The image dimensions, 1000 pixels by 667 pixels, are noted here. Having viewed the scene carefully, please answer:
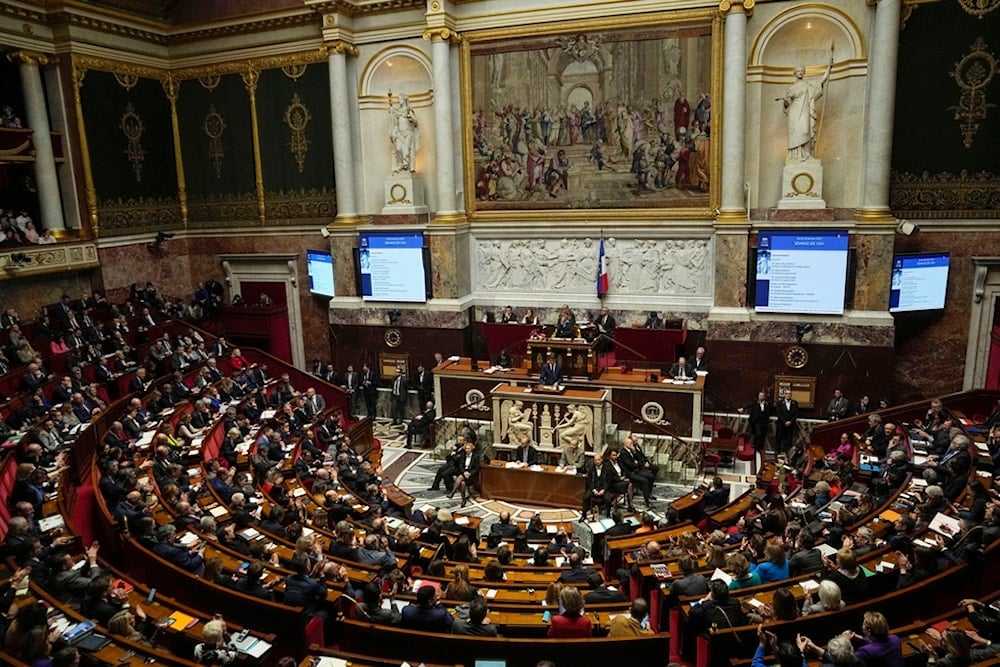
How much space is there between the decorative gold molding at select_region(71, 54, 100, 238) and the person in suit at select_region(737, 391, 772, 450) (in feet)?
61.6

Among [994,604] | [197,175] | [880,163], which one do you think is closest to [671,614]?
[994,604]

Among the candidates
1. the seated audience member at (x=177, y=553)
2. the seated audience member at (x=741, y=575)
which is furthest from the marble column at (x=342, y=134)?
the seated audience member at (x=741, y=575)

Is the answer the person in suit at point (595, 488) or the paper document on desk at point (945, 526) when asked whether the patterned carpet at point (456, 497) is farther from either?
the paper document on desk at point (945, 526)

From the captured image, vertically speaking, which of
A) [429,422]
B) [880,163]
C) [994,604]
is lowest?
[429,422]

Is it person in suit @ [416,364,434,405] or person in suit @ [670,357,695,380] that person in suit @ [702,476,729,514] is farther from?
person in suit @ [416,364,434,405]

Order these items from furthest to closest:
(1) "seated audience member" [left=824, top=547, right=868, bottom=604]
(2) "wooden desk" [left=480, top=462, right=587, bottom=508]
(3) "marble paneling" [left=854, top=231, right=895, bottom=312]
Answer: (3) "marble paneling" [left=854, top=231, right=895, bottom=312] → (2) "wooden desk" [left=480, top=462, right=587, bottom=508] → (1) "seated audience member" [left=824, top=547, right=868, bottom=604]

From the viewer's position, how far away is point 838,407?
1680 centimetres

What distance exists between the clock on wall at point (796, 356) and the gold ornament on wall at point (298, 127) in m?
15.0

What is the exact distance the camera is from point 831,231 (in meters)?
16.8

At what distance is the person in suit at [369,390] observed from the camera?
67.5 feet

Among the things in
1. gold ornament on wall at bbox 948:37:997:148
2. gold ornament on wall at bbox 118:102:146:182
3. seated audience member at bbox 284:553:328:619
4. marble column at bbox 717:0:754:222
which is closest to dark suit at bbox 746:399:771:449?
marble column at bbox 717:0:754:222

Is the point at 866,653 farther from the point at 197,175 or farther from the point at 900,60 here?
the point at 197,175

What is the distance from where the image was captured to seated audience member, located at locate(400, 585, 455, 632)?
7.23 metres

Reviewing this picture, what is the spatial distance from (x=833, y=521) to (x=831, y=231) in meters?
8.89
